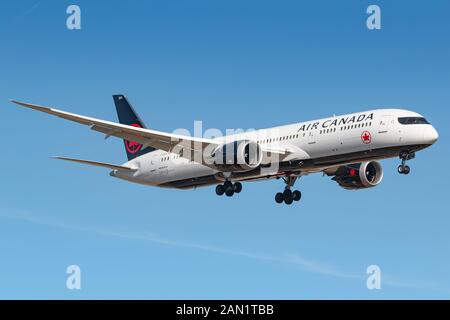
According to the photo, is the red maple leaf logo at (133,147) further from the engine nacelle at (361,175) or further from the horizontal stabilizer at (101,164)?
the engine nacelle at (361,175)

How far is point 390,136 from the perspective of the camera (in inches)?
2542

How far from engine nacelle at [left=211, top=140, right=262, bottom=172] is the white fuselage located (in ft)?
5.37

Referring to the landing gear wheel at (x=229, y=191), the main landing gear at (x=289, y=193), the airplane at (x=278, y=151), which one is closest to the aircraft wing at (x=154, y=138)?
the airplane at (x=278, y=151)

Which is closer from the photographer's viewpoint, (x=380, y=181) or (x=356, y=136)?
(x=356, y=136)

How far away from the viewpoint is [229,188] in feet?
235

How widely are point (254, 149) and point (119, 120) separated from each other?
17525 millimetres

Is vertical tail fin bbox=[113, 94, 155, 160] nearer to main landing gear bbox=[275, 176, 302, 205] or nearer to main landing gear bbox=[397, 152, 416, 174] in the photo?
main landing gear bbox=[275, 176, 302, 205]

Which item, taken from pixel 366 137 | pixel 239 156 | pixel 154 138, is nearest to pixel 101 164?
pixel 154 138

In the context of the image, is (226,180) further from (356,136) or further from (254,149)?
(356,136)

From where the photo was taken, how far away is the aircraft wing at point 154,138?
2581 inches

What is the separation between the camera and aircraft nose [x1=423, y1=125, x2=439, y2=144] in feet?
210

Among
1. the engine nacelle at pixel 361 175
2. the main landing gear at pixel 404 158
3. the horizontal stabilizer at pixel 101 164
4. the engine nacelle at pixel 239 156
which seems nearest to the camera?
the main landing gear at pixel 404 158
